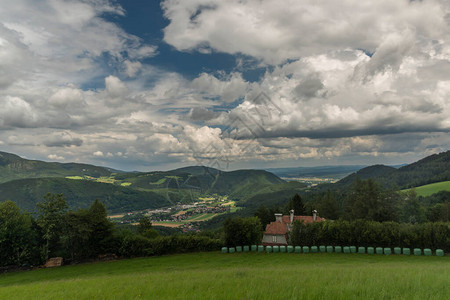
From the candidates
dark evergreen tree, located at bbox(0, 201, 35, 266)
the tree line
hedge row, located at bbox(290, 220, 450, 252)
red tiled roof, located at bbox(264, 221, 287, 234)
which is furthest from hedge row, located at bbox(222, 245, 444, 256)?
dark evergreen tree, located at bbox(0, 201, 35, 266)

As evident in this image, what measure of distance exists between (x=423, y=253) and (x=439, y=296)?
51.3m

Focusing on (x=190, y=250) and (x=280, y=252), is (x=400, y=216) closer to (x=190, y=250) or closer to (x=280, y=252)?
(x=280, y=252)

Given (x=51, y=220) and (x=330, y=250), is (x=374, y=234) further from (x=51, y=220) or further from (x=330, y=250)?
(x=51, y=220)

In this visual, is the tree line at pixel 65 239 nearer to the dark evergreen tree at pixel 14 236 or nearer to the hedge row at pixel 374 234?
the dark evergreen tree at pixel 14 236

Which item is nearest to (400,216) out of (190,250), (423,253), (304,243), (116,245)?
(423,253)

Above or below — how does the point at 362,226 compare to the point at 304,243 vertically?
above

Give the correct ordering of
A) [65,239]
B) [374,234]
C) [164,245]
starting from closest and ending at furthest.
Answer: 1. [65,239]
2. [374,234]
3. [164,245]

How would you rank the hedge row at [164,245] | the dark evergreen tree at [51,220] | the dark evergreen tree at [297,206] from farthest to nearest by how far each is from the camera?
1. the dark evergreen tree at [297,206]
2. the hedge row at [164,245]
3. the dark evergreen tree at [51,220]

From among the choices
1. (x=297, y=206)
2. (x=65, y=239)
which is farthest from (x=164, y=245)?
(x=297, y=206)

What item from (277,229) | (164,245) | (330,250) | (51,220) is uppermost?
(51,220)

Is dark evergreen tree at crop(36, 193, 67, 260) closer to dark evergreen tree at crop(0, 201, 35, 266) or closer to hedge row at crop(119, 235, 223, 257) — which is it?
dark evergreen tree at crop(0, 201, 35, 266)

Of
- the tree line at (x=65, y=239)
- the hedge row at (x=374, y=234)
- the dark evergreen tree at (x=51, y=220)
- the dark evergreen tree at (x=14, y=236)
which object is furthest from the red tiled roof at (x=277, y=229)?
the dark evergreen tree at (x=14, y=236)

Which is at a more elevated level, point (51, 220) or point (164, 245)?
point (51, 220)

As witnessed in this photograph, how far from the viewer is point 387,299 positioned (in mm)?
6098
